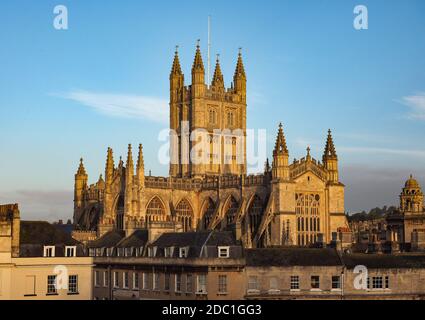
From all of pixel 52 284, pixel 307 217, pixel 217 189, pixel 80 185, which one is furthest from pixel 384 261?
pixel 80 185

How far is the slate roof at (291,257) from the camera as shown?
206 ft

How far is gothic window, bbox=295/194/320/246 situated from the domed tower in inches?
790

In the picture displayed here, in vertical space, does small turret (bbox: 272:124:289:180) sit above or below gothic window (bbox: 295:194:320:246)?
above

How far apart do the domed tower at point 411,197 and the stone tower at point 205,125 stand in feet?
73.2

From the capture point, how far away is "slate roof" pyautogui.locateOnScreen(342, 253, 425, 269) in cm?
6444

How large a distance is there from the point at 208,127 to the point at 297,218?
2538 centimetres

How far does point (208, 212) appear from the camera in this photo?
358 ft

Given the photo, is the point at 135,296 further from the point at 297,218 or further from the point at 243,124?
the point at 243,124

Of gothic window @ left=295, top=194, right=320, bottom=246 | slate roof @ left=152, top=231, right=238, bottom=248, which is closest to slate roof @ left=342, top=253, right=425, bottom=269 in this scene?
slate roof @ left=152, top=231, right=238, bottom=248

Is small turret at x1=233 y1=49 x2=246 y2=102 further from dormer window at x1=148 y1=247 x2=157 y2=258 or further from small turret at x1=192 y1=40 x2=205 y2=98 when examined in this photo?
dormer window at x1=148 y1=247 x2=157 y2=258

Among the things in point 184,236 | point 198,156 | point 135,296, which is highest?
point 198,156

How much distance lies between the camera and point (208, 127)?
118500 millimetres

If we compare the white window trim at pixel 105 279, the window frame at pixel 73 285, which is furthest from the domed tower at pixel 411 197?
the window frame at pixel 73 285
